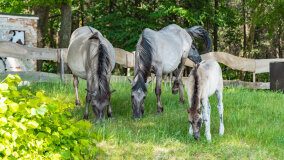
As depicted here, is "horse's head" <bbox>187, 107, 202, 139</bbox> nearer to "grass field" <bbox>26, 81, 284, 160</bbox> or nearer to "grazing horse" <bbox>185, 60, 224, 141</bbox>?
"grazing horse" <bbox>185, 60, 224, 141</bbox>

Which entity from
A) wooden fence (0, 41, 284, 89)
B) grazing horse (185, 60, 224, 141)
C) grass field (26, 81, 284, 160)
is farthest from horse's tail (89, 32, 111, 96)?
wooden fence (0, 41, 284, 89)

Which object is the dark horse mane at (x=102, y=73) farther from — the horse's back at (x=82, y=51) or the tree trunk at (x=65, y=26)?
the tree trunk at (x=65, y=26)

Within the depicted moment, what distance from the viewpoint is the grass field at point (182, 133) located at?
5.00 m

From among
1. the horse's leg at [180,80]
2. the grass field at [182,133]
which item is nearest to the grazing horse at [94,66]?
the grass field at [182,133]

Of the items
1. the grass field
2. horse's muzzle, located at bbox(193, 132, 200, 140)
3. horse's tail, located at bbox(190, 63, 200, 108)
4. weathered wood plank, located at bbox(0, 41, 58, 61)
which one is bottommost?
the grass field

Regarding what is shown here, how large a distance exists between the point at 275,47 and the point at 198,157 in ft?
73.7

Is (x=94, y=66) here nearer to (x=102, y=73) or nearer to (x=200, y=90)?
(x=102, y=73)

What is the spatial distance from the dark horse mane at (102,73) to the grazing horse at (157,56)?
0.84 meters

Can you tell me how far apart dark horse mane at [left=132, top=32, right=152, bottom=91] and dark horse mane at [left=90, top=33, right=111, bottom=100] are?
2.66ft

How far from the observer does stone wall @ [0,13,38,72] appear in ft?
48.7

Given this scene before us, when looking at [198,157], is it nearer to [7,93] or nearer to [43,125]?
[43,125]

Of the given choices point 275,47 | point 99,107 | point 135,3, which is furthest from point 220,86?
point 275,47

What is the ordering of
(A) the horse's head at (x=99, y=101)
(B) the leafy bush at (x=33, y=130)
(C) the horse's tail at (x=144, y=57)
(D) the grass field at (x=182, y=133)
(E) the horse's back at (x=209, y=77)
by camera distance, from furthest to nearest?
(C) the horse's tail at (x=144, y=57) → (A) the horse's head at (x=99, y=101) → (E) the horse's back at (x=209, y=77) → (D) the grass field at (x=182, y=133) → (B) the leafy bush at (x=33, y=130)

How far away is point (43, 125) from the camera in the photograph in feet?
12.2
